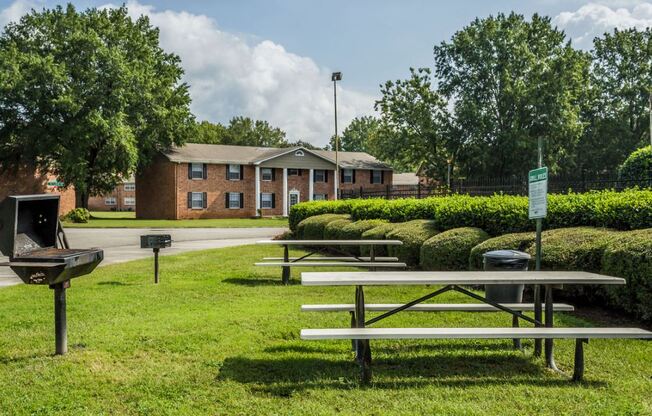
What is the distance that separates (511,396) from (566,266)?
3.95m

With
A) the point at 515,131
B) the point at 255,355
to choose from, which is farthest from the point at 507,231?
the point at 515,131

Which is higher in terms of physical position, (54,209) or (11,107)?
(11,107)

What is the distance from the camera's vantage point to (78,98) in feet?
121

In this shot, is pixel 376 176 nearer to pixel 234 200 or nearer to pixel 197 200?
pixel 234 200

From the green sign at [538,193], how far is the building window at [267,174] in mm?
41641

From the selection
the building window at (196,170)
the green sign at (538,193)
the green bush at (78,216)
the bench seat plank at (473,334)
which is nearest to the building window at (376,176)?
the building window at (196,170)

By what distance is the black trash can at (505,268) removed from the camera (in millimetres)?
6863

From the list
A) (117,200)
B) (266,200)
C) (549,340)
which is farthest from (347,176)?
(549,340)

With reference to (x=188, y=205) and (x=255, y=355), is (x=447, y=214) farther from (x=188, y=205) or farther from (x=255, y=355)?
(x=188, y=205)

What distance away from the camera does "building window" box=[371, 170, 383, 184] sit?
52756 mm

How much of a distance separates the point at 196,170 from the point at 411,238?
3455 cm

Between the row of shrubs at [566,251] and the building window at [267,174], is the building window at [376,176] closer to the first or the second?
the building window at [267,174]

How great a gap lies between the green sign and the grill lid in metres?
4.94

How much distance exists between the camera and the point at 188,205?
43312mm
